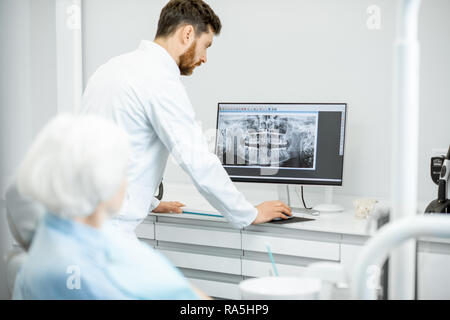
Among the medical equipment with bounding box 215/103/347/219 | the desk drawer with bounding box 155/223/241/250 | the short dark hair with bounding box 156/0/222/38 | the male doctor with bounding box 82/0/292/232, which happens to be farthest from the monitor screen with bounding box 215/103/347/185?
the short dark hair with bounding box 156/0/222/38

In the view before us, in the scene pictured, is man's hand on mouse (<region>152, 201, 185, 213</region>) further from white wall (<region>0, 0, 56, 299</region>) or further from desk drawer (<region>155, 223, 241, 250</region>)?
white wall (<region>0, 0, 56, 299</region>)

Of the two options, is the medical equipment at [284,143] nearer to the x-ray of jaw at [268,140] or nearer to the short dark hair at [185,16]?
the x-ray of jaw at [268,140]

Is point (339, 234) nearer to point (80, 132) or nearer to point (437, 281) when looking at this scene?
point (437, 281)

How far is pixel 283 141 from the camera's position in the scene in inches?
94.9

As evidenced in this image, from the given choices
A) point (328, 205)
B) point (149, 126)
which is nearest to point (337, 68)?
point (328, 205)

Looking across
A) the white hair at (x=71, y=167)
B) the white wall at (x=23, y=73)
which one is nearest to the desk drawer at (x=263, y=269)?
the white hair at (x=71, y=167)

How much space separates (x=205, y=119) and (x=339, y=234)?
3.88 ft

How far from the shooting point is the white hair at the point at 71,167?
3.00ft

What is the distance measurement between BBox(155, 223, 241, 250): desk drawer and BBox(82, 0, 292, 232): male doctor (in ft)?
0.75

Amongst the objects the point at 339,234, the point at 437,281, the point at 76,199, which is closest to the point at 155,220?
the point at 339,234

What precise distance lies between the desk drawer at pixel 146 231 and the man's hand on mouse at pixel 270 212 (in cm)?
55

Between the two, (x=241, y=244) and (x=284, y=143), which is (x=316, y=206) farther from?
(x=241, y=244)

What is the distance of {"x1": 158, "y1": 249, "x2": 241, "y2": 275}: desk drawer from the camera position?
2.18 metres

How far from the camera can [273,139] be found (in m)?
2.43
